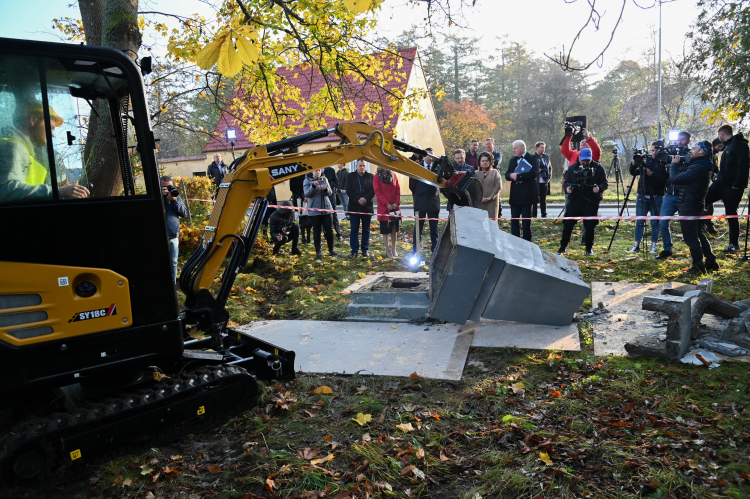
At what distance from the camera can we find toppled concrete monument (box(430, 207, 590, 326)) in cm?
545

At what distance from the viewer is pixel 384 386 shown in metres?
4.70

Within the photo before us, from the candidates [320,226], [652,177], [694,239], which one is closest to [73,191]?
[320,226]

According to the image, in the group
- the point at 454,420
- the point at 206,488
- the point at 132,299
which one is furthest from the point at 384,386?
the point at 132,299

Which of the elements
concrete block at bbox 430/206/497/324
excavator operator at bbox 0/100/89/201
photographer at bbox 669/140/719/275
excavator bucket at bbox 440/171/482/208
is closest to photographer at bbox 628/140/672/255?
photographer at bbox 669/140/719/275

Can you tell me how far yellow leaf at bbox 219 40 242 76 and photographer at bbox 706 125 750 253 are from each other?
899 centimetres

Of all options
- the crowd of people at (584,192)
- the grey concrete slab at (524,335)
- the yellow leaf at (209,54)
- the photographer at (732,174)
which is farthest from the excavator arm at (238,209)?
the photographer at (732,174)

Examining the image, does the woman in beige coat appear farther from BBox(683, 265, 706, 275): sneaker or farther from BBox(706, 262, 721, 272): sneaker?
BBox(706, 262, 721, 272): sneaker

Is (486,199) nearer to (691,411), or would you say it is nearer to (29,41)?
(691,411)

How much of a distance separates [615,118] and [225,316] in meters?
41.4

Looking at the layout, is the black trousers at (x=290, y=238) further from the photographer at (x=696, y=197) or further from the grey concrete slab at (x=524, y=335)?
the photographer at (x=696, y=197)

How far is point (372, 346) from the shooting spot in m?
5.72

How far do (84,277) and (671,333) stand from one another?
195 inches

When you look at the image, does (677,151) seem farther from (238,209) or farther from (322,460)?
(322,460)

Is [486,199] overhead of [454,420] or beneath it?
overhead
